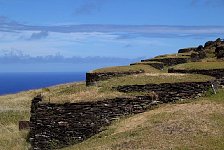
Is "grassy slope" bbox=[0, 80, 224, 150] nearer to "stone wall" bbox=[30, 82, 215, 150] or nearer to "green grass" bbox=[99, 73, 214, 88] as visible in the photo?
"stone wall" bbox=[30, 82, 215, 150]

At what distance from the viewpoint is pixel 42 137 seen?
909 inches

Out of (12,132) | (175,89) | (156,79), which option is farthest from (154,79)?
(12,132)

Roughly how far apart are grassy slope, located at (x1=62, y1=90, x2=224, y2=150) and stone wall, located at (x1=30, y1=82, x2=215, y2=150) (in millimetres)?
774

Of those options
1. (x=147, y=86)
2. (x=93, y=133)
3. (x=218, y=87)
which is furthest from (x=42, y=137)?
(x=218, y=87)

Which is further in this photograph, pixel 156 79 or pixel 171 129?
pixel 156 79

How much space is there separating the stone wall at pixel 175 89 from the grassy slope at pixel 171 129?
970mm

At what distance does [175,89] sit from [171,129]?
6892 mm

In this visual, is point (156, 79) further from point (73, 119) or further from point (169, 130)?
point (169, 130)

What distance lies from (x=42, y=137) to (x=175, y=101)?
21.9 ft

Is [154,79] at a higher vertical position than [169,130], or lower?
higher

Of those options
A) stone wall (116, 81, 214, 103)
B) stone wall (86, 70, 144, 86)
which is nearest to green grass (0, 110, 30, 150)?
stone wall (86, 70, 144, 86)

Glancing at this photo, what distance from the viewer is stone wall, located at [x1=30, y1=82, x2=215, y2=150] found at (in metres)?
22.7

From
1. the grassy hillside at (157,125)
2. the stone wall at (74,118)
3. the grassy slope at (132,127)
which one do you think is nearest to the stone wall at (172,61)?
the grassy hillside at (157,125)

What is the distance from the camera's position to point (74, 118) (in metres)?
22.7
